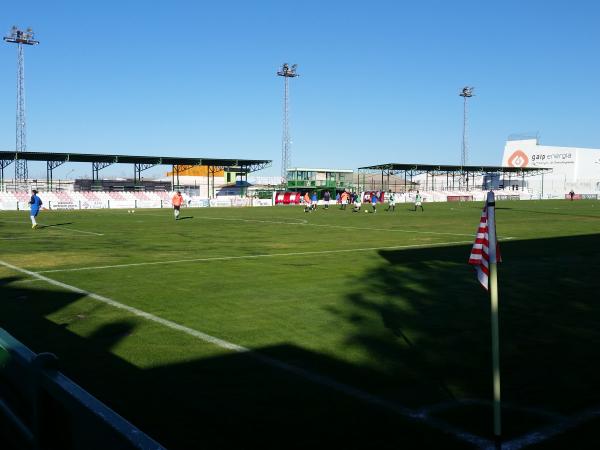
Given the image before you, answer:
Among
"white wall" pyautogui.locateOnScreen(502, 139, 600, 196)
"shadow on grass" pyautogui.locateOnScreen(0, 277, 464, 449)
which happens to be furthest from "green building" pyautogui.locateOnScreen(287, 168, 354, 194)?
"shadow on grass" pyautogui.locateOnScreen(0, 277, 464, 449)

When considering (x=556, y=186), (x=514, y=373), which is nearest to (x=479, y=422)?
(x=514, y=373)

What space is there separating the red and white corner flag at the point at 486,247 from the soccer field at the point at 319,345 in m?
1.19

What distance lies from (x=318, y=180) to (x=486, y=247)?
74.6 meters

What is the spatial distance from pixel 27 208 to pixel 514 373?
182ft

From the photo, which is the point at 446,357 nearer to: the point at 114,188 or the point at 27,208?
the point at 27,208

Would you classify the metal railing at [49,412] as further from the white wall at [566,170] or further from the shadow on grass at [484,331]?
the white wall at [566,170]

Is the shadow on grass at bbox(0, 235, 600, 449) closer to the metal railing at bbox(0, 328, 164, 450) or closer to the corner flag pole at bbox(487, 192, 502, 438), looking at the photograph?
the corner flag pole at bbox(487, 192, 502, 438)

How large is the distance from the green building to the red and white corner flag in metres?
71.9

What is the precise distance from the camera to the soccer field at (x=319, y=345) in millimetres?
4715

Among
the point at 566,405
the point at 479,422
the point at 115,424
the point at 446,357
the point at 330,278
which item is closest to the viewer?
the point at 115,424

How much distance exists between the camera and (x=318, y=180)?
79.2 m

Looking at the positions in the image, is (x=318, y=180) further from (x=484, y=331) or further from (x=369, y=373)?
(x=369, y=373)

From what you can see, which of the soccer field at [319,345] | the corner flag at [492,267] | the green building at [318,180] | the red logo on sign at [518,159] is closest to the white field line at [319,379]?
the soccer field at [319,345]

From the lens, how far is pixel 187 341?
23.5 feet
